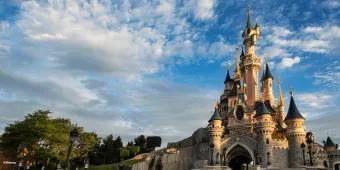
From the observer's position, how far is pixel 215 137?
2361 inches

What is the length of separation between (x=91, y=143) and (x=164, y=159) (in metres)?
16.8

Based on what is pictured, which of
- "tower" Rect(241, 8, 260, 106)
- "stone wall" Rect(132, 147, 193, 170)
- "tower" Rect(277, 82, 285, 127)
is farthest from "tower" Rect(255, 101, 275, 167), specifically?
"stone wall" Rect(132, 147, 193, 170)

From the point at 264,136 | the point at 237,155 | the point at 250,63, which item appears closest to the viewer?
the point at 264,136

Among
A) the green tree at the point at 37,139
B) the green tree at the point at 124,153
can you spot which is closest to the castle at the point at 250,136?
the green tree at the point at 124,153

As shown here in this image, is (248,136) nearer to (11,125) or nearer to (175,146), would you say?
(175,146)

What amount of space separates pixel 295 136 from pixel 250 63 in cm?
2451

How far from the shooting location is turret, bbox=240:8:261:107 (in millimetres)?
73312

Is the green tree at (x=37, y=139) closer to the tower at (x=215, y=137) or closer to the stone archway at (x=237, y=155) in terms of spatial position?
the tower at (x=215, y=137)

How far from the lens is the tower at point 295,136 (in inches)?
2101

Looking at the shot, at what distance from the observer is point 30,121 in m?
60.9

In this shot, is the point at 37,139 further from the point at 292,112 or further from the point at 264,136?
the point at 292,112

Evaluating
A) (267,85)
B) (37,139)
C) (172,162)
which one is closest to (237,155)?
(172,162)

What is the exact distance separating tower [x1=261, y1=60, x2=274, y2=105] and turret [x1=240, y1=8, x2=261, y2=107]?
228 centimetres

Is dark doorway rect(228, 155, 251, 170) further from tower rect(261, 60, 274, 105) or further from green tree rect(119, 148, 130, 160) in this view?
green tree rect(119, 148, 130, 160)
